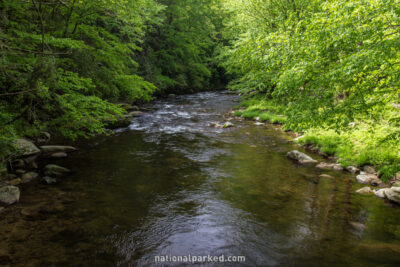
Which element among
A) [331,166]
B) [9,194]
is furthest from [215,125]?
[9,194]

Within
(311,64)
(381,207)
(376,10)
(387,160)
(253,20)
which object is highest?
(253,20)

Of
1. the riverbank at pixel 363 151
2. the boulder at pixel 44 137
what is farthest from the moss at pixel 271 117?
the boulder at pixel 44 137

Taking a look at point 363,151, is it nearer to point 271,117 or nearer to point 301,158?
point 301,158

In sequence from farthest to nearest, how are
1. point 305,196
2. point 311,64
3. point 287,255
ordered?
1. point 305,196
2. point 311,64
3. point 287,255

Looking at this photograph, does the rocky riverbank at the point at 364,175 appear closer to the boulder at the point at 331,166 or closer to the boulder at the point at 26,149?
the boulder at the point at 331,166

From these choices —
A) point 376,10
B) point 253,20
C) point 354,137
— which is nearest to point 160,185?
point 376,10

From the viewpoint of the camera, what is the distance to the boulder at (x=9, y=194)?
234 inches

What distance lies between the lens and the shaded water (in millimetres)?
4641

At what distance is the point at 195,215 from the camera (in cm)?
598

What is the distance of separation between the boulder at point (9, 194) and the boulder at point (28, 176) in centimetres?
84

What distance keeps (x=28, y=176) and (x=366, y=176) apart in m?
10.4

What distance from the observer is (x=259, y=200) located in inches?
264

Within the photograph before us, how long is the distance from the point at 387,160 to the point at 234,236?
6.32m

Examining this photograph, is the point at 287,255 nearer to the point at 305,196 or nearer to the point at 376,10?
the point at 305,196
